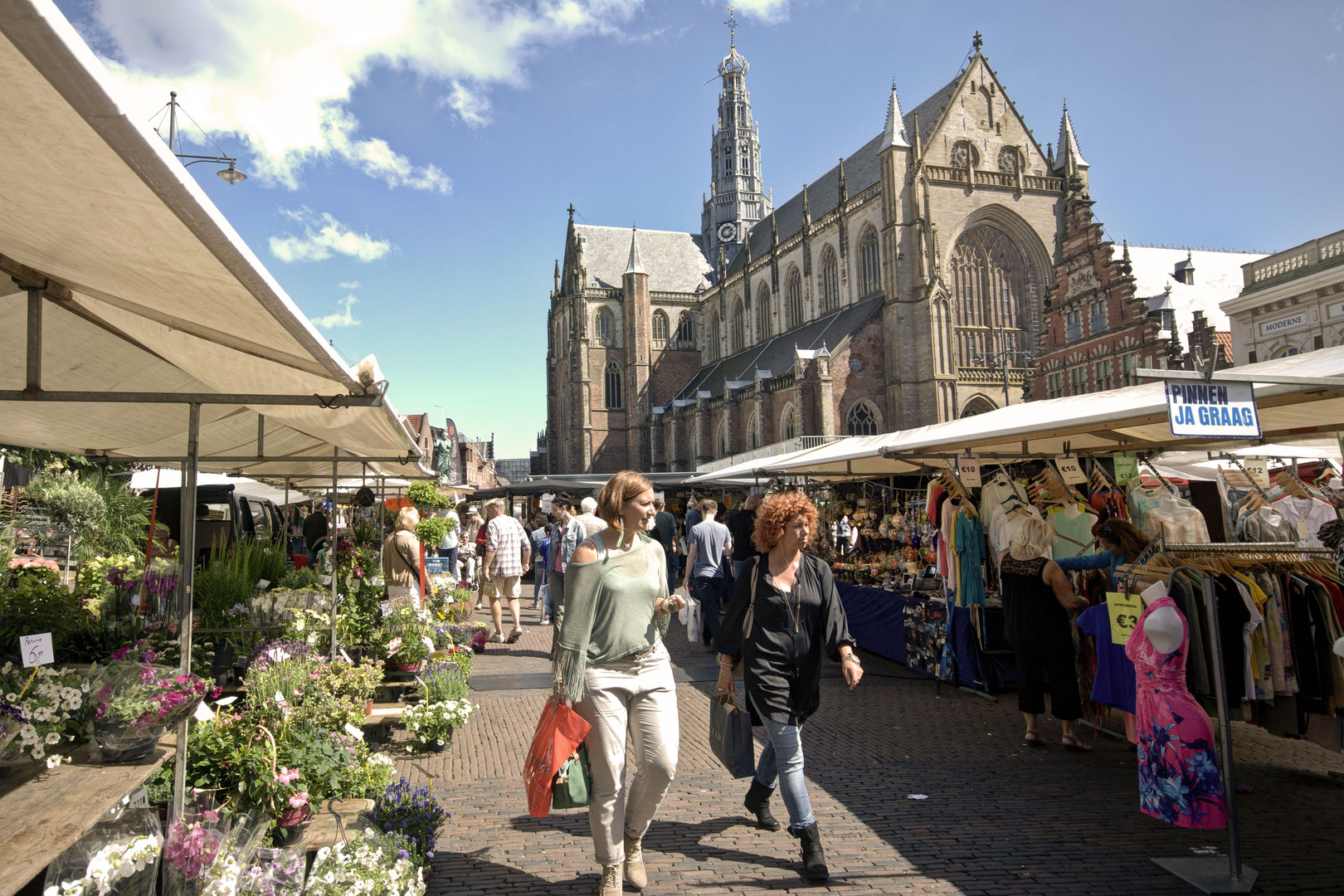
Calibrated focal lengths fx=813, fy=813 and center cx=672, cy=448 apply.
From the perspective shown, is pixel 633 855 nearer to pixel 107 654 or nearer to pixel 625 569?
pixel 625 569

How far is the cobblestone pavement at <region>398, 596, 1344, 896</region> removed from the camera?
362 centimetres

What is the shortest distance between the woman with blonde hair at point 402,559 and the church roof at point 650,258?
48.6m

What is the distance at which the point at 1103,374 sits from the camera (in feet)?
87.5

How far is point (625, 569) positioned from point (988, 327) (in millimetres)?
32479

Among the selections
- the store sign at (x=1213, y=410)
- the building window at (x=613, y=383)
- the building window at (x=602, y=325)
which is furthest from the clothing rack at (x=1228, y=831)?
the building window at (x=602, y=325)

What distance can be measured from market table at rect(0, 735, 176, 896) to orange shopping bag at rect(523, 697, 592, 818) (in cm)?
129

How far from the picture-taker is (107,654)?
3520 mm

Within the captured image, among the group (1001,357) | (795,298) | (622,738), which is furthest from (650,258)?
(622,738)

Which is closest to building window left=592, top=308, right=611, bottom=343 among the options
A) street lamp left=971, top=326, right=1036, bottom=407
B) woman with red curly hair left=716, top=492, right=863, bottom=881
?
street lamp left=971, top=326, right=1036, bottom=407

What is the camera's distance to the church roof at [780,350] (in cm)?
3469

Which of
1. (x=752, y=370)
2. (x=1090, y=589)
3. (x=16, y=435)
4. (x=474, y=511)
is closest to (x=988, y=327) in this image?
(x=752, y=370)

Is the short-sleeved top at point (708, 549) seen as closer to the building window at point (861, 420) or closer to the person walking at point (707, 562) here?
the person walking at point (707, 562)

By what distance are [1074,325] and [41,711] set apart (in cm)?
3053

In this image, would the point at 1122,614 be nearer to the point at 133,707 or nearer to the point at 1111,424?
the point at 1111,424
